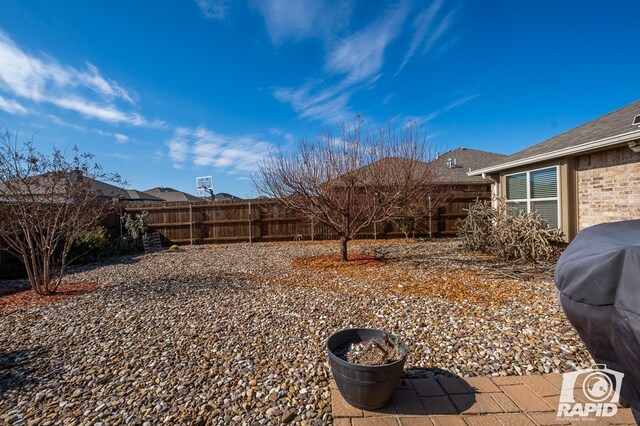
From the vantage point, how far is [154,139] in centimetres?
1040

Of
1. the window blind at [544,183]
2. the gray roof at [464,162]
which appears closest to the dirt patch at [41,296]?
the window blind at [544,183]

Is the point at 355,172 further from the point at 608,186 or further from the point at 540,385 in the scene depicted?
the point at 608,186

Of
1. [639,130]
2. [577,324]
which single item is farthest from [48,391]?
[639,130]

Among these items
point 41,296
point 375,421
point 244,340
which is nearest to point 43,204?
point 41,296

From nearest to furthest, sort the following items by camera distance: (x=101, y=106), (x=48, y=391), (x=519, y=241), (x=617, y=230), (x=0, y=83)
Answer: (x=617, y=230), (x=48, y=391), (x=0, y=83), (x=519, y=241), (x=101, y=106)

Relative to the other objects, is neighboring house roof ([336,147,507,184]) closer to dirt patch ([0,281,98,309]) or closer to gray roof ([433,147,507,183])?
gray roof ([433,147,507,183])

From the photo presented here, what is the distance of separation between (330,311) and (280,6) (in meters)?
6.13

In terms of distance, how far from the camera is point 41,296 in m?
5.16

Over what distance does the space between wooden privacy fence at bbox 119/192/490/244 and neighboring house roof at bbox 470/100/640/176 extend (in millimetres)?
3910

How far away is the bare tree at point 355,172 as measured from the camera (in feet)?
21.5

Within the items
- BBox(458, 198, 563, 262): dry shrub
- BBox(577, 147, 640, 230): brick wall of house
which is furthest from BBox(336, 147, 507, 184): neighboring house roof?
BBox(577, 147, 640, 230): brick wall of house

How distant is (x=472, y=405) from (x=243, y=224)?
11.0 metres

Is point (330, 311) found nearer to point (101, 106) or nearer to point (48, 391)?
point (48, 391)

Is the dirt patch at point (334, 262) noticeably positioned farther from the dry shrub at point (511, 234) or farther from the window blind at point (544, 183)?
the window blind at point (544, 183)
